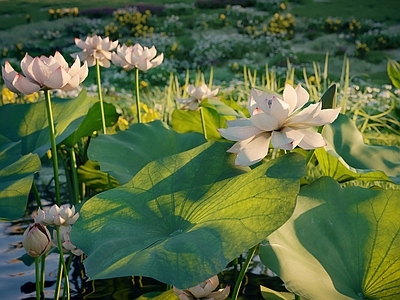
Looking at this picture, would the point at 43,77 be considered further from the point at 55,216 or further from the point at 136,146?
the point at 136,146

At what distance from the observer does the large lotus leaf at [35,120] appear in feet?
4.54

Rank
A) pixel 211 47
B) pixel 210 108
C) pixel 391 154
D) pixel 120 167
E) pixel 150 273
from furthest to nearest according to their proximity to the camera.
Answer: pixel 211 47 → pixel 210 108 → pixel 391 154 → pixel 120 167 → pixel 150 273

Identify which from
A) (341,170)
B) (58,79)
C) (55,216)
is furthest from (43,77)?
(341,170)

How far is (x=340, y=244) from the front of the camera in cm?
81

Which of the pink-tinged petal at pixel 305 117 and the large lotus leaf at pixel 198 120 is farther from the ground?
the pink-tinged petal at pixel 305 117

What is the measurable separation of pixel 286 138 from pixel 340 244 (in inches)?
8.2

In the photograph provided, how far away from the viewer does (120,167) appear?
120 centimetres

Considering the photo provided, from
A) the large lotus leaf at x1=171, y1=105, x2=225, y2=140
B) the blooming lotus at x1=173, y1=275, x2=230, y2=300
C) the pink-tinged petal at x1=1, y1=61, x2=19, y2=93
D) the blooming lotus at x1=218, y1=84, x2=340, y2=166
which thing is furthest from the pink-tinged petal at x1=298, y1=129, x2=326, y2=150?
the large lotus leaf at x1=171, y1=105, x2=225, y2=140

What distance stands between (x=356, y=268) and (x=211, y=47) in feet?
23.5

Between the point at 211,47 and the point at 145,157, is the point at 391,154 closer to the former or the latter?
the point at 145,157

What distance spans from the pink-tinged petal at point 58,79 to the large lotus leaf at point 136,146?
9.7 inches

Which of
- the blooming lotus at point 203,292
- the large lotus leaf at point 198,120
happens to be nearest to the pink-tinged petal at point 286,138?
the blooming lotus at point 203,292

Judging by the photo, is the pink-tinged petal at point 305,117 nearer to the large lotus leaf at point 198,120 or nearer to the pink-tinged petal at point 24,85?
the pink-tinged petal at point 24,85

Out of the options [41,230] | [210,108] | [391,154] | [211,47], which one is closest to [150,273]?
[41,230]
